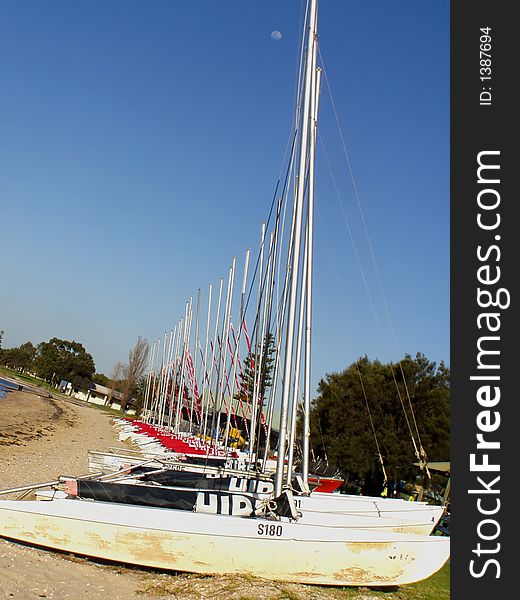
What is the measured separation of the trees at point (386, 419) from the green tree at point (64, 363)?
103526 mm

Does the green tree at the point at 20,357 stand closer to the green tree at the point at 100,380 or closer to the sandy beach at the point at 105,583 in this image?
the green tree at the point at 100,380

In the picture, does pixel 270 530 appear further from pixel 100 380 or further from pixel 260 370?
pixel 100 380

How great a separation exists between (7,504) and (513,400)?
31.4ft

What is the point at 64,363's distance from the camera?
125m

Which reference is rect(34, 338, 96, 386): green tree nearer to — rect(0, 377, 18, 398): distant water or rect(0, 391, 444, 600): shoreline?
rect(0, 377, 18, 398): distant water

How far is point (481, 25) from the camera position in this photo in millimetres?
8102

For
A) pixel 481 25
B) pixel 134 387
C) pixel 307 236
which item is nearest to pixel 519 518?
pixel 481 25

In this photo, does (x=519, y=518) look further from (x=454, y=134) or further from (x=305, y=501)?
(x=305, y=501)

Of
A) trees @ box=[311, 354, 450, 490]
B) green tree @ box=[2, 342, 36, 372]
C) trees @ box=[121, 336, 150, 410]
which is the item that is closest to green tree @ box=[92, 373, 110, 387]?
green tree @ box=[2, 342, 36, 372]

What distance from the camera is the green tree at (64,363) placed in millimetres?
124938

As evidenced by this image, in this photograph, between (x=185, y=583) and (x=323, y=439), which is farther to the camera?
(x=323, y=439)

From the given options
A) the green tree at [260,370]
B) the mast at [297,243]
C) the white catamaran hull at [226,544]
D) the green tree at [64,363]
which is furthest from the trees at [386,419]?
the green tree at [64,363]

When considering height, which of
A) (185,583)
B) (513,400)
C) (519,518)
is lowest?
(185,583)

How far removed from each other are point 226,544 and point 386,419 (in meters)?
21.4
